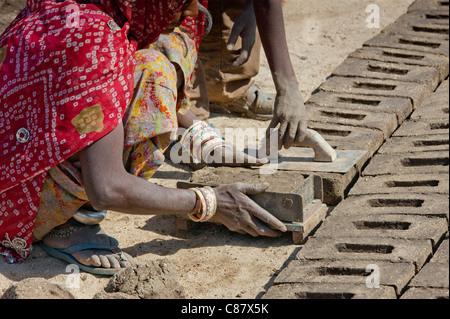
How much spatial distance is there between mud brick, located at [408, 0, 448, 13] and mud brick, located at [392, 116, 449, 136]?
2.26m

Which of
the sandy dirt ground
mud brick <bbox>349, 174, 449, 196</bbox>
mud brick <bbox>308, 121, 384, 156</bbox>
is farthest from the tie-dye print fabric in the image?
mud brick <bbox>308, 121, 384, 156</bbox>

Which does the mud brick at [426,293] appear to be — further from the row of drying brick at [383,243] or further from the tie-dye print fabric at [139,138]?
the tie-dye print fabric at [139,138]

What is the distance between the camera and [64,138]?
10.5ft

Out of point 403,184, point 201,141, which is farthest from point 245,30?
point 403,184

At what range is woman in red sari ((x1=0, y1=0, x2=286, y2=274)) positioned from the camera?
3.17 m

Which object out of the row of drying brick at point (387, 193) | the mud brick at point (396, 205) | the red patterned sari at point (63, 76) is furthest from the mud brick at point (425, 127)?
the red patterned sari at point (63, 76)

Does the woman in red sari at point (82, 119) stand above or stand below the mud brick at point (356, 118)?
above

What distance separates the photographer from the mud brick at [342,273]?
10.0 feet

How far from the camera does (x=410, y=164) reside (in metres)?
4.21

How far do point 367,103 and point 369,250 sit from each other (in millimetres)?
1833

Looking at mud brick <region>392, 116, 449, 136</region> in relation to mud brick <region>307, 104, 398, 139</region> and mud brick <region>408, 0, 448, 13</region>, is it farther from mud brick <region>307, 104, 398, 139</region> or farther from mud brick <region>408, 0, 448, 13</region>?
mud brick <region>408, 0, 448, 13</region>

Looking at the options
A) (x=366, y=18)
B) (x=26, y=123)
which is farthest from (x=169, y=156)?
(x=366, y=18)

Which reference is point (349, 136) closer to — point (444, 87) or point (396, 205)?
point (396, 205)

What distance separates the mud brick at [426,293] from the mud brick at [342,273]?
0.18 feet
